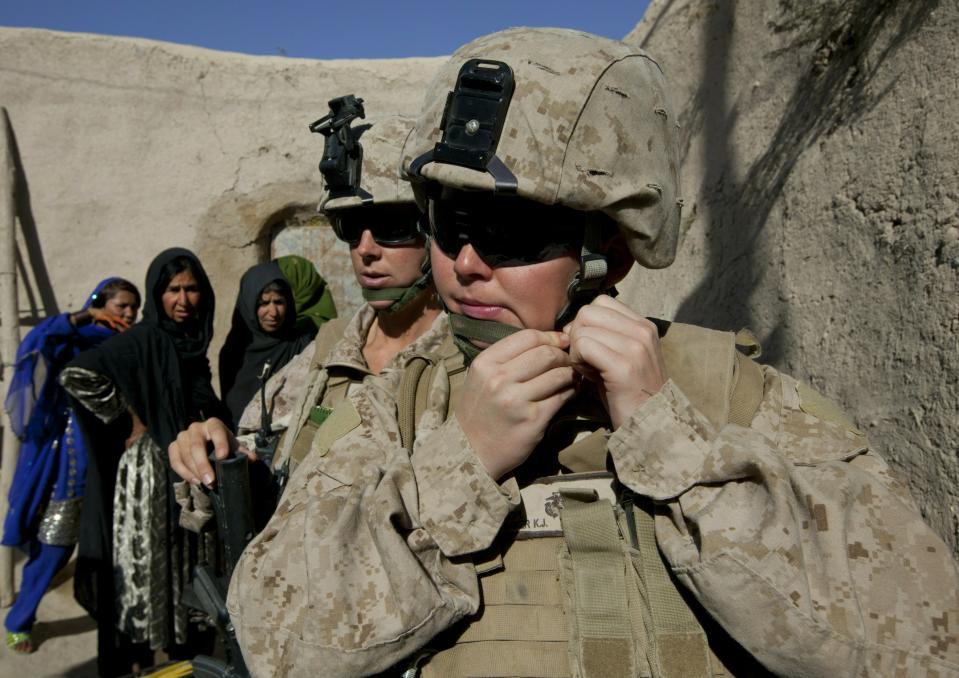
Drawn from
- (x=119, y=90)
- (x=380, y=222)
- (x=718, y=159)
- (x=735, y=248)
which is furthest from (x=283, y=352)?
(x=119, y=90)

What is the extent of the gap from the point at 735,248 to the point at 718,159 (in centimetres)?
69

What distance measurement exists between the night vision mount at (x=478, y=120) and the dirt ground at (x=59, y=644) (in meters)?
4.31

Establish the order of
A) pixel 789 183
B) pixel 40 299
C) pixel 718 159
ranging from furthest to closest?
pixel 40 299 < pixel 718 159 < pixel 789 183

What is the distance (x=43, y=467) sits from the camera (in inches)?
159

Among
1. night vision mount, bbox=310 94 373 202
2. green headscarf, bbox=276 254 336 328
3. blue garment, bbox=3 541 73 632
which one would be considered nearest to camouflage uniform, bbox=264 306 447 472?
night vision mount, bbox=310 94 373 202

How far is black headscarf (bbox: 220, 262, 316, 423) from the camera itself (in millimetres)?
3635

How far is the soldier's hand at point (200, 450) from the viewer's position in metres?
1.60

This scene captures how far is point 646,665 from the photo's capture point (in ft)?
3.13

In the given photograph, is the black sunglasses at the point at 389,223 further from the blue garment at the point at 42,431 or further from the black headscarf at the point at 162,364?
the blue garment at the point at 42,431

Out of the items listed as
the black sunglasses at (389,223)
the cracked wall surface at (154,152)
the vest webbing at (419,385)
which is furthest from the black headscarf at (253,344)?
the vest webbing at (419,385)

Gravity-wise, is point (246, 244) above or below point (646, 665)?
above

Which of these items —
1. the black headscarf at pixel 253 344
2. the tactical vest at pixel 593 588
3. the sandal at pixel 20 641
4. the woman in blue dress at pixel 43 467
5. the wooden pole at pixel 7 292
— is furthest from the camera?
the wooden pole at pixel 7 292

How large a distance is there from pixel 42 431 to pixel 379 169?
3.09 metres

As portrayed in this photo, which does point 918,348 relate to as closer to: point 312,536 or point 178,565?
point 312,536
